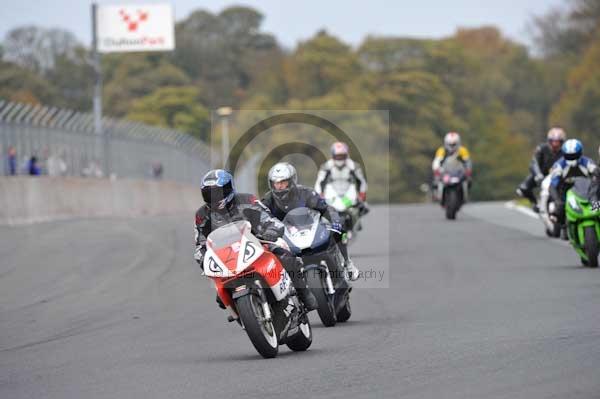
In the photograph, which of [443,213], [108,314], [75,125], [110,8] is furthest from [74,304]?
[110,8]

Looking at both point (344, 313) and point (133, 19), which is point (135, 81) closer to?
point (133, 19)

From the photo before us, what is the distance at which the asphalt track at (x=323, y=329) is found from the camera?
8.20 m

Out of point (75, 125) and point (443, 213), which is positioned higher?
point (75, 125)

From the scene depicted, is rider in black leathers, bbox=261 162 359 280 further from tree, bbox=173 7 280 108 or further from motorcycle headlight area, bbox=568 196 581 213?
tree, bbox=173 7 280 108

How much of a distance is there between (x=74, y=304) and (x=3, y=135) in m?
12.1

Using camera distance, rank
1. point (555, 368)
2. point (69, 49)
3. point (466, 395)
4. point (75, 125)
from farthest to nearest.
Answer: point (69, 49) → point (75, 125) → point (555, 368) → point (466, 395)

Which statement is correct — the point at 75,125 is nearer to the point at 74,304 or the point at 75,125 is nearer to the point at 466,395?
the point at 74,304

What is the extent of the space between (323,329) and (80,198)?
765 inches

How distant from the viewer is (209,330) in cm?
1216

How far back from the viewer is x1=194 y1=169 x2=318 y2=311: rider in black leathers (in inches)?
392

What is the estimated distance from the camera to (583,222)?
16484 mm

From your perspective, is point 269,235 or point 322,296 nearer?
point 269,235

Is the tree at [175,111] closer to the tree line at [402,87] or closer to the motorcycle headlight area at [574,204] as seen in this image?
the tree line at [402,87]

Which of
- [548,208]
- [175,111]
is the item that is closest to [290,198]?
[548,208]
